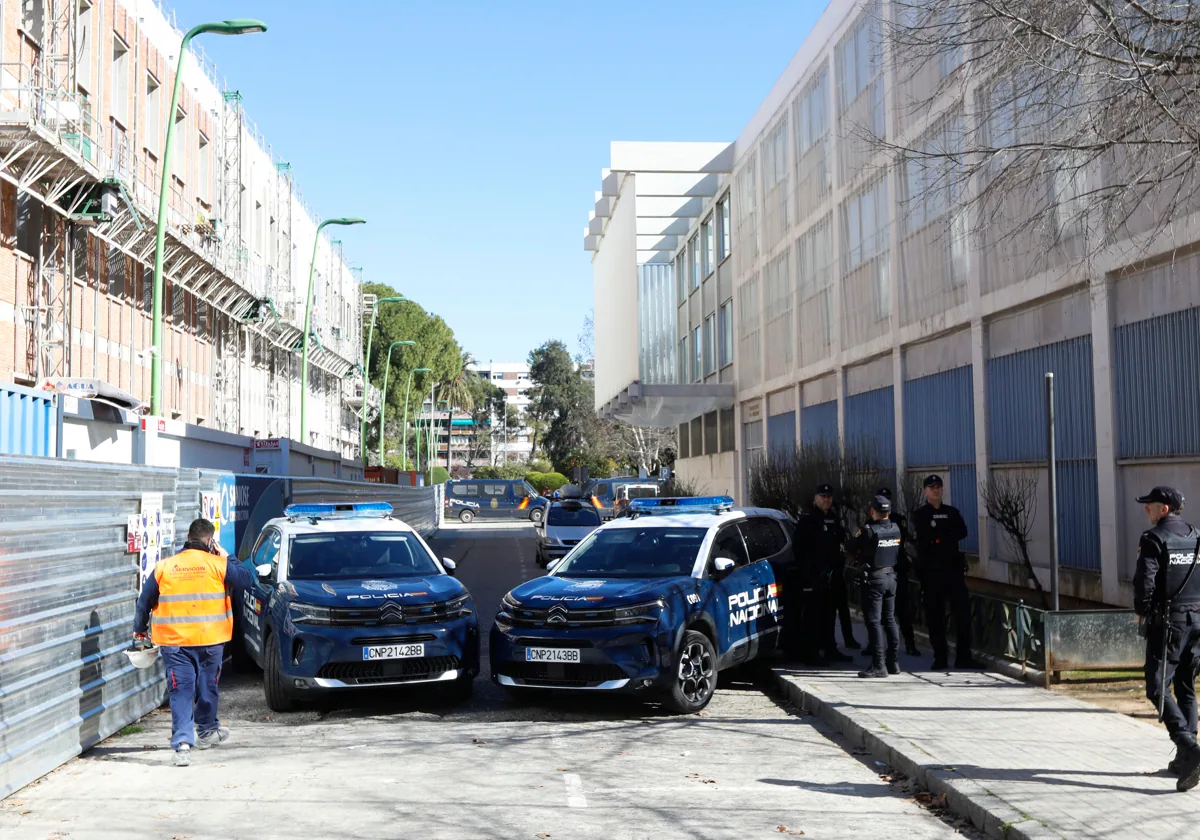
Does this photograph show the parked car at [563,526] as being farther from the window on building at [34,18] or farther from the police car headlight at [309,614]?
the police car headlight at [309,614]

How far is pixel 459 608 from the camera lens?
37.6 ft

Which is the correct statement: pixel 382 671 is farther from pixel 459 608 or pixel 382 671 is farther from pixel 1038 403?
pixel 1038 403

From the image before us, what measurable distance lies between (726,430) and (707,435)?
170 inches

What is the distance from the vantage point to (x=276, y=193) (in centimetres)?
5053

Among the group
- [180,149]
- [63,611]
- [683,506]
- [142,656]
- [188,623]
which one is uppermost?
[180,149]

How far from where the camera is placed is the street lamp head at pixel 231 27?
18.9m

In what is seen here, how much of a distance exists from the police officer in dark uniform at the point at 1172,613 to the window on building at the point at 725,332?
3588cm

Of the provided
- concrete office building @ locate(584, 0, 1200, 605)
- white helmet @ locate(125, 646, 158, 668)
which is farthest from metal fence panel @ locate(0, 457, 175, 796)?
concrete office building @ locate(584, 0, 1200, 605)

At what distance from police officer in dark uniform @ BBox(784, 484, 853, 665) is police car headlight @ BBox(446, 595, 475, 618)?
3.37m

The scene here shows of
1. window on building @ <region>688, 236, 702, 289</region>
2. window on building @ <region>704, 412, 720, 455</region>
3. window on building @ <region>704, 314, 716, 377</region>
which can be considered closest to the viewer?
window on building @ <region>704, 314, 716, 377</region>

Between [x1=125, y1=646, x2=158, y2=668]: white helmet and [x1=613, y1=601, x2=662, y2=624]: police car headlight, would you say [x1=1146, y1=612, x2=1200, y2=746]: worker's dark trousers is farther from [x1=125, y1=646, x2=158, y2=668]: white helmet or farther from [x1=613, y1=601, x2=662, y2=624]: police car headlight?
[x1=125, y1=646, x2=158, y2=668]: white helmet

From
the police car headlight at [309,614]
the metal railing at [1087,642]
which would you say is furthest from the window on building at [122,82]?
the metal railing at [1087,642]

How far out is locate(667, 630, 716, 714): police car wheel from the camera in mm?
10633

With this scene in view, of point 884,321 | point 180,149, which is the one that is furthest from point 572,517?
point 180,149
